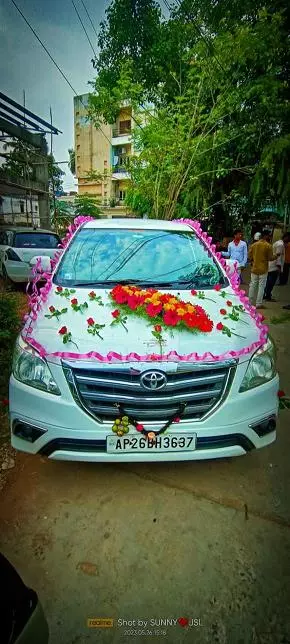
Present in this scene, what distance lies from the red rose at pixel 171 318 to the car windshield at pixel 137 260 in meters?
0.61

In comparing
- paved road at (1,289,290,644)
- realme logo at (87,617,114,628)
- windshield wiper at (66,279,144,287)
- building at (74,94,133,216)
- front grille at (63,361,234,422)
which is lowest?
realme logo at (87,617,114,628)

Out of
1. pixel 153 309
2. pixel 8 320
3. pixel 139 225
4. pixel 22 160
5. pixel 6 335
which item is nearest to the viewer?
pixel 153 309

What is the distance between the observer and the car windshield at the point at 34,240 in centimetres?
812

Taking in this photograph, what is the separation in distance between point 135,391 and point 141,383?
60mm

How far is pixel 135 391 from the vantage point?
186cm

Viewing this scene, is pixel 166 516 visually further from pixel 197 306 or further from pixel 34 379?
pixel 197 306

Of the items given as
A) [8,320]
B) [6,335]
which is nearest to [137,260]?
[6,335]

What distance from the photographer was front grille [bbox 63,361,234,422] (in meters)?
1.85

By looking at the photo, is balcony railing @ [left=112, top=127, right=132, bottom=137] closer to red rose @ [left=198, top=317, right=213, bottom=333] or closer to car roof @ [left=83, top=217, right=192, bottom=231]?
car roof @ [left=83, top=217, right=192, bottom=231]

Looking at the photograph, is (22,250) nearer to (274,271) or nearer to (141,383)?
(274,271)

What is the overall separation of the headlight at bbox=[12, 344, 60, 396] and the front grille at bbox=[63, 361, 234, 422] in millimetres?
122

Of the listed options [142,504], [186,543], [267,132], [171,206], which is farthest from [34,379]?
[267,132]

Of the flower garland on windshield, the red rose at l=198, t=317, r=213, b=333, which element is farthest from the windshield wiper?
the red rose at l=198, t=317, r=213, b=333

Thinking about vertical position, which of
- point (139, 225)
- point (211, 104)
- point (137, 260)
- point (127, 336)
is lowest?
point (127, 336)
